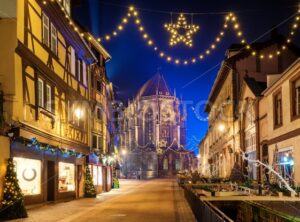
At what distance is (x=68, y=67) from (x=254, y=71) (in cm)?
1940

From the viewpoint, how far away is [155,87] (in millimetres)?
120438

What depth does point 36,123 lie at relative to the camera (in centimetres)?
2152

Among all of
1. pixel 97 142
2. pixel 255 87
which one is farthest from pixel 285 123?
pixel 97 142

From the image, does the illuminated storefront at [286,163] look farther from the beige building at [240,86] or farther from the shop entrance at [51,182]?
the shop entrance at [51,182]

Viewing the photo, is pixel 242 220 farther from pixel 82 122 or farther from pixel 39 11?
pixel 82 122

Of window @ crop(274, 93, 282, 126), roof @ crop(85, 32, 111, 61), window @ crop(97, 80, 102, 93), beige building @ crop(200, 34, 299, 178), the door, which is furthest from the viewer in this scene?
window @ crop(97, 80, 102, 93)

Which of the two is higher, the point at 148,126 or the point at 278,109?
the point at 148,126

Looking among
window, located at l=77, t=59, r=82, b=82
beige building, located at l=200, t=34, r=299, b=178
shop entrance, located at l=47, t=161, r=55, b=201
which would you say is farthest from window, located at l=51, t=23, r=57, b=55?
beige building, located at l=200, t=34, r=299, b=178

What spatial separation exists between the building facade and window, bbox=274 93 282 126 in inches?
457

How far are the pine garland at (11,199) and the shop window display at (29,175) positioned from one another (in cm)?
156

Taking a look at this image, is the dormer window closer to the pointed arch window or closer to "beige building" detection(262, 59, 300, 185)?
"beige building" detection(262, 59, 300, 185)

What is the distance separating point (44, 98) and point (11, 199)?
6.64 meters

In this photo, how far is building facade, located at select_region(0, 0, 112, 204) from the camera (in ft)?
62.1

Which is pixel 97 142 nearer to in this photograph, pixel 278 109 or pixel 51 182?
pixel 51 182
